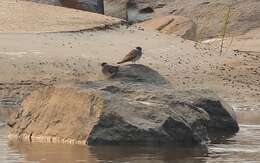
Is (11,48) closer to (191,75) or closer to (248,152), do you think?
(191,75)

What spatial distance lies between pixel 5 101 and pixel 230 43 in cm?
1179

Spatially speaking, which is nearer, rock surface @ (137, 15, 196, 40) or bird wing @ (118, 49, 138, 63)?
bird wing @ (118, 49, 138, 63)

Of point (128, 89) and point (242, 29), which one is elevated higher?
point (242, 29)

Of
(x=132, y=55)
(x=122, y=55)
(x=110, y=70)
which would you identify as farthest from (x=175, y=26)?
(x=110, y=70)

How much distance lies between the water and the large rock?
184 mm

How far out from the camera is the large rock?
10719 millimetres

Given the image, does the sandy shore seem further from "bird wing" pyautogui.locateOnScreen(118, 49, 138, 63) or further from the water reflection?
the water reflection

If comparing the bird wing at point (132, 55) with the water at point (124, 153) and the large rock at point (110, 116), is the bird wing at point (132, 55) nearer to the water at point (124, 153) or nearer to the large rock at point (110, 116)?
the large rock at point (110, 116)

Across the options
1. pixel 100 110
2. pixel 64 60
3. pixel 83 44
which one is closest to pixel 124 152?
pixel 100 110

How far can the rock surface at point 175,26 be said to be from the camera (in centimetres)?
2411

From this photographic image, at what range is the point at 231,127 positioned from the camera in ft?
42.7

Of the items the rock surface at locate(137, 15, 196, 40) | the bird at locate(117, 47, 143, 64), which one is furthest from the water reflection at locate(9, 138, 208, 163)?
the rock surface at locate(137, 15, 196, 40)

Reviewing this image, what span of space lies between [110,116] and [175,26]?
14120 mm

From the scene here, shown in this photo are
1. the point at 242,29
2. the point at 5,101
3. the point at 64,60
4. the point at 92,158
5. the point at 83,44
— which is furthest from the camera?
the point at 242,29
